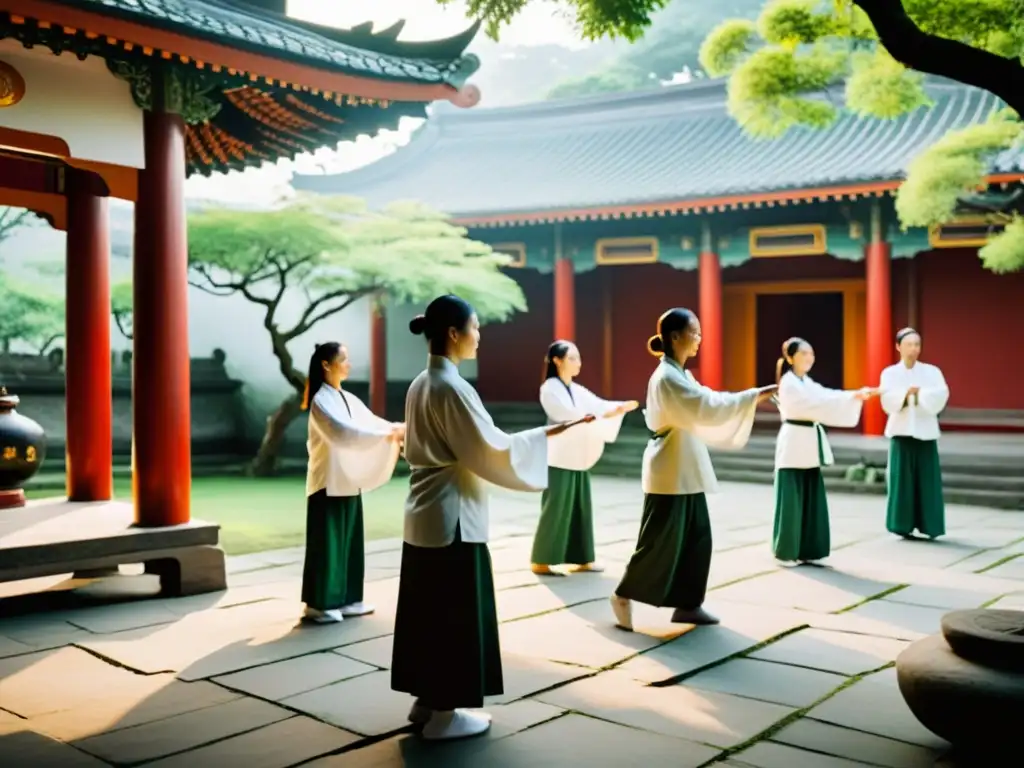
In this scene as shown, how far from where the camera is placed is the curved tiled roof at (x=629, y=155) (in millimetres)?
15281

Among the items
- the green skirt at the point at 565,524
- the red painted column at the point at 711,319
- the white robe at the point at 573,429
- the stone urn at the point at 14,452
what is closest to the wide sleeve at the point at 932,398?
the white robe at the point at 573,429

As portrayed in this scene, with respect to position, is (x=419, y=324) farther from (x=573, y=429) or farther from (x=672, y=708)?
(x=573, y=429)

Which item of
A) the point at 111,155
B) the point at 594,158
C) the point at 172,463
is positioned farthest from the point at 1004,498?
the point at 594,158

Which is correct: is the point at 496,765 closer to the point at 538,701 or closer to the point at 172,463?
the point at 538,701

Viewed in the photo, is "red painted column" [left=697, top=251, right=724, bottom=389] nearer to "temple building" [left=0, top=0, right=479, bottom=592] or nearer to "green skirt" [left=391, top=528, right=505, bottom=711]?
"temple building" [left=0, top=0, right=479, bottom=592]

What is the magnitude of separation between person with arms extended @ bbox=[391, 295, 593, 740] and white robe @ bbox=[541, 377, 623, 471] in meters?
3.03

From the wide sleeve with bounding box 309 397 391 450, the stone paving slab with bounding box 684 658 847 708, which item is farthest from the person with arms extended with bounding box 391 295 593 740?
the wide sleeve with bounding box 309 397 391 450

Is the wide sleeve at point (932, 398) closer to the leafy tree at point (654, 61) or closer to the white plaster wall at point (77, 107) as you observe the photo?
the white plaster wall at point (77, 107)

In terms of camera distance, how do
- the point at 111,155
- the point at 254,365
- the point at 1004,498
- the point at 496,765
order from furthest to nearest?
the point at 254,365 → the point at 1004,498 → the point at 111,155 → the point at 496,765

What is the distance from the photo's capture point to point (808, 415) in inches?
278

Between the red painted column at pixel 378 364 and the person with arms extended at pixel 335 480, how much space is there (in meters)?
11.8

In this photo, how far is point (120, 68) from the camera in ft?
20.2

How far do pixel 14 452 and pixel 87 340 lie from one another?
3.18 feet

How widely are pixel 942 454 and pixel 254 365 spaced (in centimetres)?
1121
